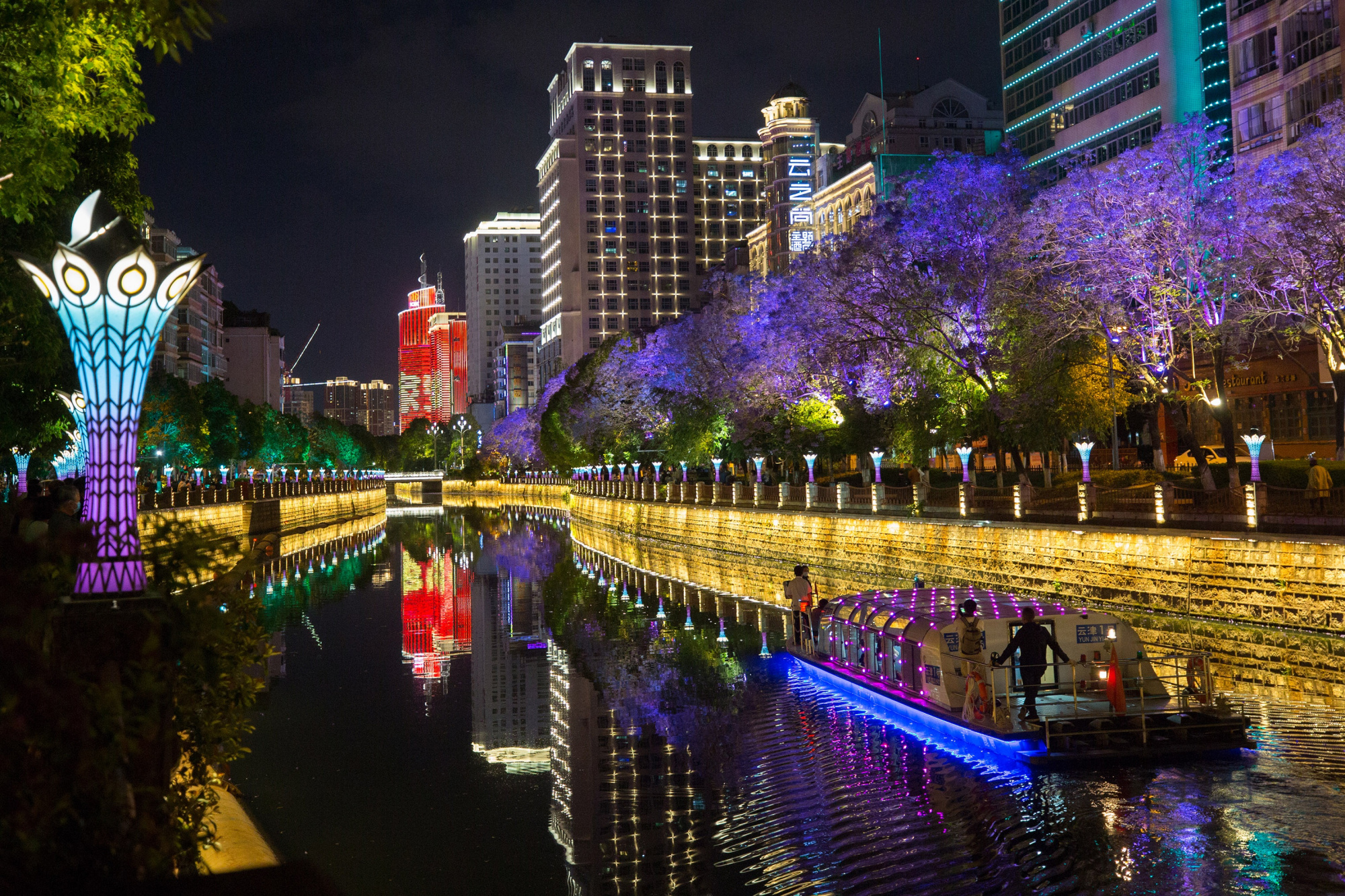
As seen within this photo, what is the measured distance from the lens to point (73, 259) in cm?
1158

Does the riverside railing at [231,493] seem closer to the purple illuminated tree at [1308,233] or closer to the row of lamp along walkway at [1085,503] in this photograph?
the row of lamp along walkway at [1085,503]

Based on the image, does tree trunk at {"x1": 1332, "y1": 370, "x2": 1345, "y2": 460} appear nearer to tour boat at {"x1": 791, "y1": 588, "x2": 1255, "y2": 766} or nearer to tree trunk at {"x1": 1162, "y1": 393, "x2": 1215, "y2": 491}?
tree trunk at {"x1": 1162, "y1": 393, "x2": 1215, "y2": 491}

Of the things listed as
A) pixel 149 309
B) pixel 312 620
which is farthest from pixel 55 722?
pixel 312 620

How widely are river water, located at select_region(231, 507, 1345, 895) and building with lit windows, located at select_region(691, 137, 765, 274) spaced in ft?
491

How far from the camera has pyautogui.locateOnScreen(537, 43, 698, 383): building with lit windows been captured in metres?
167

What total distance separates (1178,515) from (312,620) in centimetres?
2410

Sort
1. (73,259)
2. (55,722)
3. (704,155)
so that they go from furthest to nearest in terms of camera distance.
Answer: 1. (704,155)
2. (73,259)
3. (55,722)

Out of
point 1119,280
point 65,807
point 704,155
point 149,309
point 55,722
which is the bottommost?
point 65,807

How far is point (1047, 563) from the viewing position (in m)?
28.6

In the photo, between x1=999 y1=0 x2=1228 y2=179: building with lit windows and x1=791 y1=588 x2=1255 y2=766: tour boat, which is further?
x1=999 y1=0 x2=1228 y2=179: building with lit windows

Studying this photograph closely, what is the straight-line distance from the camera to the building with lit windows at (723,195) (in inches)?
6791

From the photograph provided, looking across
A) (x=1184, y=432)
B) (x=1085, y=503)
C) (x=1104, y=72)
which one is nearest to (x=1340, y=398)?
(x=1184, y=432)

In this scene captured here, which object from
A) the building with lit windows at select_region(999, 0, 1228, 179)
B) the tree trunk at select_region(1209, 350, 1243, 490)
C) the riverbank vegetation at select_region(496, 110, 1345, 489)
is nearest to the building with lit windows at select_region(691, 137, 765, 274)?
the building with lit windows at select_region(999, 0, 1228, 179)

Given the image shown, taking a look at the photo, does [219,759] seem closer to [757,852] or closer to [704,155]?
[757,852]
